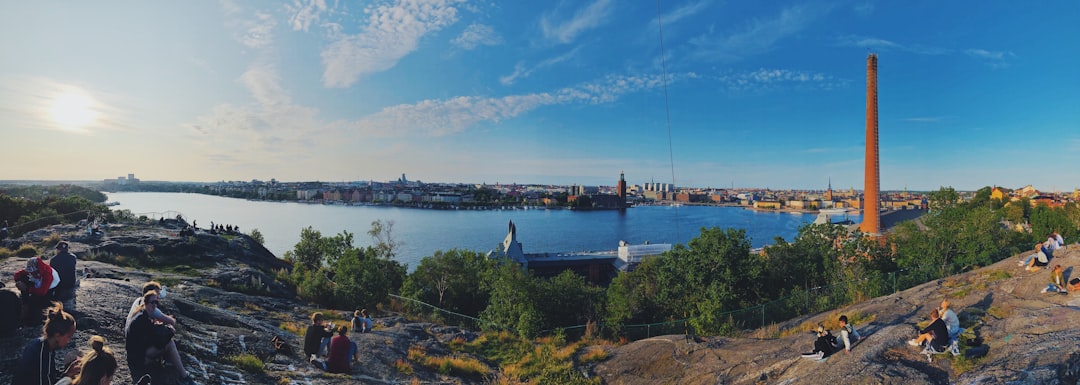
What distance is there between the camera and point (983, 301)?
29.7ft

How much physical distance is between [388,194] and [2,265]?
166014mm

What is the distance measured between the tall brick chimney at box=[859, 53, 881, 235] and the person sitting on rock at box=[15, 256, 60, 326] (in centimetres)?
4806

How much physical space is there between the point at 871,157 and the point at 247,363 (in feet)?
154

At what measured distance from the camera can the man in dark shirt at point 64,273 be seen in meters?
6.35

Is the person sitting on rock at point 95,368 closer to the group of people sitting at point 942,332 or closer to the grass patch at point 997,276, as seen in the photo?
the group of people sitting at point 942,332

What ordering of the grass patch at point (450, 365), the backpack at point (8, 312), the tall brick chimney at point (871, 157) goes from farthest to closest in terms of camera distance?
the tall brick chimney at point (871, 157), the grass patch at point (450, 365), the backpack at point (8, 312)

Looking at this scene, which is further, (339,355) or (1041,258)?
(1041,258)

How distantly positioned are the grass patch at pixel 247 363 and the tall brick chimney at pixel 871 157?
151ft

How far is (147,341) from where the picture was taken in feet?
15.6

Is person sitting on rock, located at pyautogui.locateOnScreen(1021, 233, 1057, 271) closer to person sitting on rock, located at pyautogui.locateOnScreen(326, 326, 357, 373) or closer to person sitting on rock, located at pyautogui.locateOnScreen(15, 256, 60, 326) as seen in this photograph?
person sitting on rock, located at pyautogui.locateOnScreen(326, 326, 357, 373)

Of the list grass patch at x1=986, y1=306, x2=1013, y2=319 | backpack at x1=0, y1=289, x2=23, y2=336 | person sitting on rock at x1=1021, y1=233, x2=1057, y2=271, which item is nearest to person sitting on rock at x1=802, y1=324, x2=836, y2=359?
grass patch at x1=986, y1=306, x2=1013, y2=319

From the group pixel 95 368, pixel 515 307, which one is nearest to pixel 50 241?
pixel 515 307

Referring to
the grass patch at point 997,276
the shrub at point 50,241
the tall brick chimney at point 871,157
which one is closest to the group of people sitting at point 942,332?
the grass patch at point 997,276

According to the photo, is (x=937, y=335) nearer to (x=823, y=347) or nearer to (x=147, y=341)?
(x=823, y=347)
